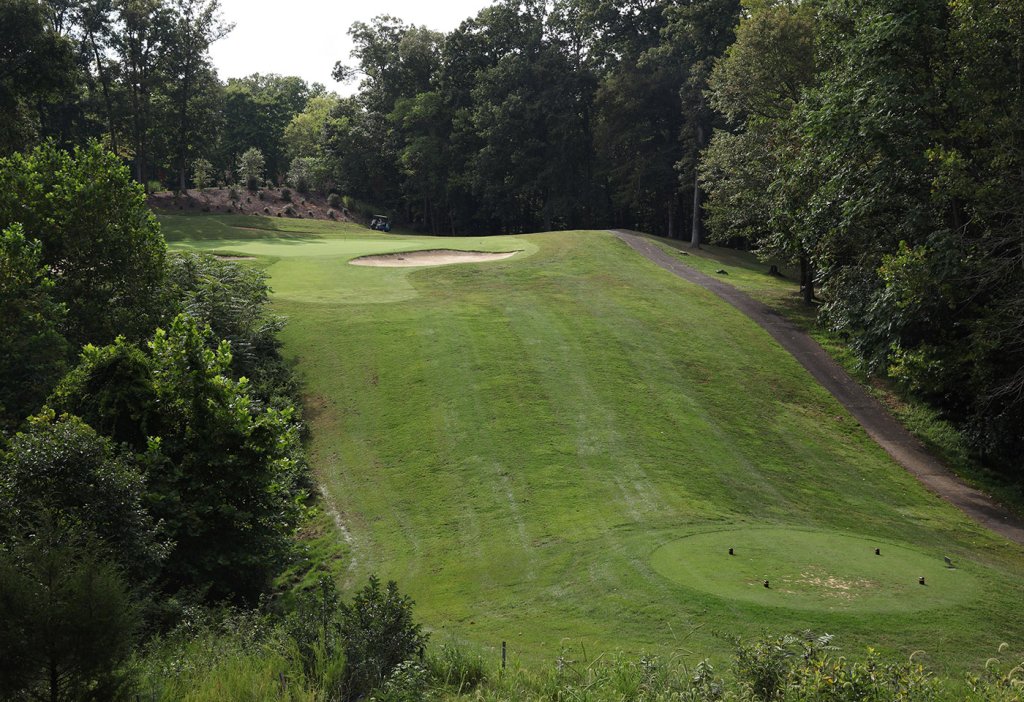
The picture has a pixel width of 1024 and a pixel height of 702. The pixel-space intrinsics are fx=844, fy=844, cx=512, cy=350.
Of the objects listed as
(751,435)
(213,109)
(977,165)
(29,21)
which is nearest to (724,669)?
(751,435)

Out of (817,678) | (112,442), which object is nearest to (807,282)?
(112,442)

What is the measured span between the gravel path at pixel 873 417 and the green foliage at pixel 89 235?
22717 mm

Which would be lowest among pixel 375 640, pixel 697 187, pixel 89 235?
pixel 375 640

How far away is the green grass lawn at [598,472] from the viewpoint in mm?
13164

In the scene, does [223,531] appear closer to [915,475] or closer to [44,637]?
[44,637]

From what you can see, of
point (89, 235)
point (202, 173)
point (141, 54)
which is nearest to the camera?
point (89, 235)

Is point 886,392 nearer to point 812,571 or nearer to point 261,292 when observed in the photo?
point 812,571

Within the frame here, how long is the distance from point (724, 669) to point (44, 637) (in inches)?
312

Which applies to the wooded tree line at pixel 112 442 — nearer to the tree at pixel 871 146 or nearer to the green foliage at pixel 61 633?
the green foliage at pixel 61 633

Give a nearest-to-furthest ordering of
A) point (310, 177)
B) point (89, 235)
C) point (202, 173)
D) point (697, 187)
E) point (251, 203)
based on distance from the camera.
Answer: point (89, 235), point (697, 187), point (251, 203), point (310, 177), point (202, 173)

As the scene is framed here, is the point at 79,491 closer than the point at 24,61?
Yes

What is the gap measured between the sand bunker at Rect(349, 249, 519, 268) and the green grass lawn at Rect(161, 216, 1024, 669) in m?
1.92

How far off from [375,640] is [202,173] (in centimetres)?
8975

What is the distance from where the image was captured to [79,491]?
12.9 meters
